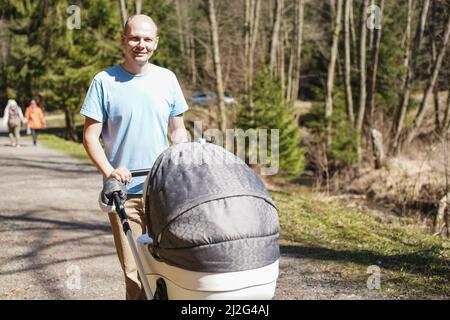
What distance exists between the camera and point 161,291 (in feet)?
9.58

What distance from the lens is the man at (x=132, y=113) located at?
3211 mm

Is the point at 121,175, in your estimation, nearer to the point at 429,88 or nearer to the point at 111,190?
the point at 111,190

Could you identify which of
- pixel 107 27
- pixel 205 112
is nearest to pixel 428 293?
pixel 205 112

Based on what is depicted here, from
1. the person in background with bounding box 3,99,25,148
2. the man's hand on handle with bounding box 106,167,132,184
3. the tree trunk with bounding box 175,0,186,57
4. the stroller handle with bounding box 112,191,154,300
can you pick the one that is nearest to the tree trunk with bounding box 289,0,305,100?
the tree trunk with bounding box 175,0,186,57

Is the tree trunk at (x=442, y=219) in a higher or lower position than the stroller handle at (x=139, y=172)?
lower

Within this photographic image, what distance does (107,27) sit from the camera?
27109mm

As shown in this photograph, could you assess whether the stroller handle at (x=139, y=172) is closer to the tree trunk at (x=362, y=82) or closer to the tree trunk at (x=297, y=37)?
the tree trunk at (x=362, y=82)

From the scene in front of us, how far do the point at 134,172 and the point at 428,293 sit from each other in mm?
3212

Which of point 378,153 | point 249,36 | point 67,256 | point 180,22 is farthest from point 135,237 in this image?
point 180,22

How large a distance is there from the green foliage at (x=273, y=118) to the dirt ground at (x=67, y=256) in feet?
17.9

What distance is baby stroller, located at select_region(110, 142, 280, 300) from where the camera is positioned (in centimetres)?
264

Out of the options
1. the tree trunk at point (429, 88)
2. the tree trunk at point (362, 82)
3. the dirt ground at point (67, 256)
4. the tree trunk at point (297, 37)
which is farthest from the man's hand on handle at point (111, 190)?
the tree trunk at point (297, 37)

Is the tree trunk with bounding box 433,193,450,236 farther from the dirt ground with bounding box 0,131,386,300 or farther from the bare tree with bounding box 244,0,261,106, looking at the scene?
the bare tree with bounding box 244,0,261,106

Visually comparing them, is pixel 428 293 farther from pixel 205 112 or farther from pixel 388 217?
pixel 205 112
